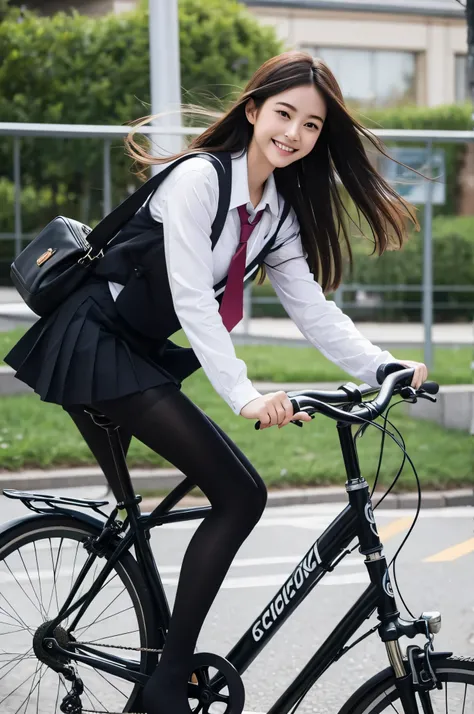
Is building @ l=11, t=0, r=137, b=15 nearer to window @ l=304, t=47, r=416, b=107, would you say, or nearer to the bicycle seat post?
window @ l=304, t=47, r=416, b=107

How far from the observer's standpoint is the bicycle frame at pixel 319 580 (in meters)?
2.72

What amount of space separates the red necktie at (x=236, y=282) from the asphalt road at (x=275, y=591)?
687mm

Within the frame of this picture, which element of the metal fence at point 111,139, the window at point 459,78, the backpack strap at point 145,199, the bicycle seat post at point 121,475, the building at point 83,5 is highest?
the building at point 83,5

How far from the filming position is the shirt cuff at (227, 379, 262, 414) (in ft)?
8.98

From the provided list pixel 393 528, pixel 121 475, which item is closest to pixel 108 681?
pixel 121 475

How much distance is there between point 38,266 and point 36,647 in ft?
3.19

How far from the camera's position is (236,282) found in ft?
9.78

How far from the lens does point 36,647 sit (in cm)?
318

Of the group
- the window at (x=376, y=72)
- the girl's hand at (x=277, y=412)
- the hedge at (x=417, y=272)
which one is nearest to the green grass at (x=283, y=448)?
the girl's hand at (x=277, y=412)

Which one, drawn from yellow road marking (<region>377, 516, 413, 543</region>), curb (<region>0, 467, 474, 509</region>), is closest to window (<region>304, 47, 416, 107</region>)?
curb (<region>0, 467, 474, 509</region>)

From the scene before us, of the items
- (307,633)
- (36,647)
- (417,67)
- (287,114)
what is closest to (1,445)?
(307,633)

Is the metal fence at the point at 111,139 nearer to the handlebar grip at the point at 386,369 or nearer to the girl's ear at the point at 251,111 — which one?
the girl's ear at the point at 251,111

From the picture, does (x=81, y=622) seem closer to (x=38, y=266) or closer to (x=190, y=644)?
(x=190, y=644)

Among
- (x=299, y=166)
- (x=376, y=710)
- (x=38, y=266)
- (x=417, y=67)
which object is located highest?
(x=417, y=67)
